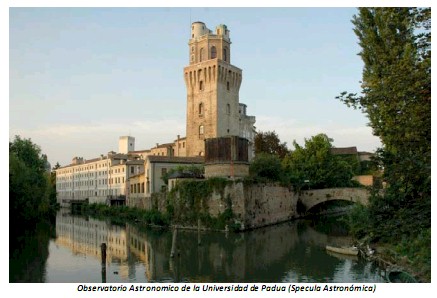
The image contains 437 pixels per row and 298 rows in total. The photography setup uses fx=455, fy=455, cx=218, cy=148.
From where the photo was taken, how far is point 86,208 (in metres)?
60.8

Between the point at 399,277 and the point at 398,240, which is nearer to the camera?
the point at 399,277

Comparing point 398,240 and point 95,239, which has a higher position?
point 398,240

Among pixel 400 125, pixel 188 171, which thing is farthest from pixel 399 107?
pixel 188 171

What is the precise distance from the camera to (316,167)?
4669 centimetres

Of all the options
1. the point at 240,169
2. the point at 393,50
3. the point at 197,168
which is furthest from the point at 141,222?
the point at 393,50

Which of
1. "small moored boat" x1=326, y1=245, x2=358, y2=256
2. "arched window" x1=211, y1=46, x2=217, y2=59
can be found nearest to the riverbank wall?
"small moored boat" x1=326, y1=245, x2=358, y2=256

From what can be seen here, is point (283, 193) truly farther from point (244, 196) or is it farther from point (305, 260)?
point (305, 260)

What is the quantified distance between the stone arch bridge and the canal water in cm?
759

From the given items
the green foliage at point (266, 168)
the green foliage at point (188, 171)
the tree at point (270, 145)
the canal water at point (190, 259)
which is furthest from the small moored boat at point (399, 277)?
the tree at point (270, 145)

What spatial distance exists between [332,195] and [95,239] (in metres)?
21.2

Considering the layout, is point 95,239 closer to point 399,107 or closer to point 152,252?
point 152,252

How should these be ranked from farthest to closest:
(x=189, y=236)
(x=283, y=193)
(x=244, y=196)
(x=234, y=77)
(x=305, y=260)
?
1. (x=234, y=77)
2. (x=283, y=193)
3. (x=244, y=196)
4. (x=189, y=236)
5. (x=305, y=260)

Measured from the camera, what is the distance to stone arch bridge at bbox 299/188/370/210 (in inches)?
1490

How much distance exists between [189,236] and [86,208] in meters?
35.3
